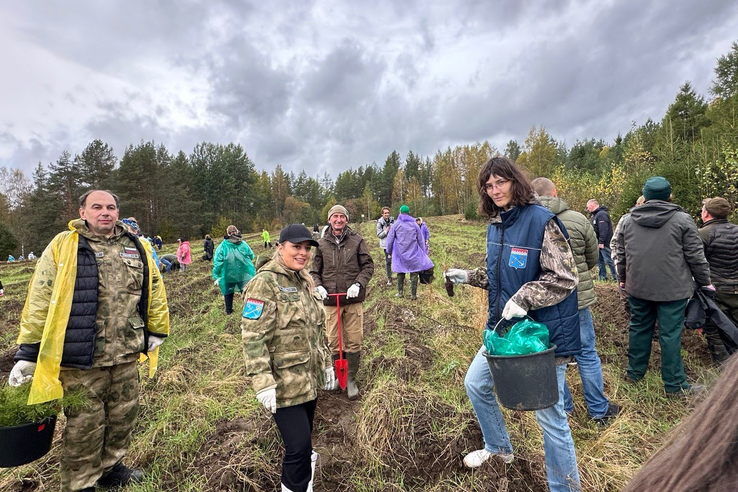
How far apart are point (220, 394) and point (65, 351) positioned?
5.94 ft

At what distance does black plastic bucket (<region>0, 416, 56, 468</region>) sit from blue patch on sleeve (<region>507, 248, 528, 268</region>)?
116 inches

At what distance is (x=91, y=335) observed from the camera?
2.33 meters

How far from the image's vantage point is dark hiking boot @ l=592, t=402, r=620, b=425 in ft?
9.52

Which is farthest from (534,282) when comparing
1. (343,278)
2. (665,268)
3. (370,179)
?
(370,179)

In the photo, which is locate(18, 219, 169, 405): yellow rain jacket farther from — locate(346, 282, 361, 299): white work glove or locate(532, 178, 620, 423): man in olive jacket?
locate(532, 178, 620, 423): man in olive jacket

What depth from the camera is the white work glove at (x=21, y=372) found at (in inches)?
86.0

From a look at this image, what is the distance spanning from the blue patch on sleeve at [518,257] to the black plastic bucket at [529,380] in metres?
0.48

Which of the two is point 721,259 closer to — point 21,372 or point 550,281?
point 550,281

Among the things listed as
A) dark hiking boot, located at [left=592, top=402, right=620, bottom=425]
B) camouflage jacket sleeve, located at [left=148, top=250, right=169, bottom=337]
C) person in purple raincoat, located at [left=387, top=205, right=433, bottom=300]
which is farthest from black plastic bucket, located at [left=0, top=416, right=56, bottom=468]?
person in purple raincoat, located at [left=387, top=205, right=433, bottom=300]

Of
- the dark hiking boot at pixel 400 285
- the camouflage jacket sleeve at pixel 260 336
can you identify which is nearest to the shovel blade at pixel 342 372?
the camouflage jacket sleeve at pixel 260 336

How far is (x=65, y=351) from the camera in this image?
7.41 feet

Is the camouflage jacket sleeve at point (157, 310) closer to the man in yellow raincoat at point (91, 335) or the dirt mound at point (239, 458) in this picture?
the man in yellow raincoat at point (91, 335)

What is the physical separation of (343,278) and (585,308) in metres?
2.31

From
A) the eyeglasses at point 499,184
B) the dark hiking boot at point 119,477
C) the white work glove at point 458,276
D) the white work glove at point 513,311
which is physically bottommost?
the dark hiking boot at point 119,477
